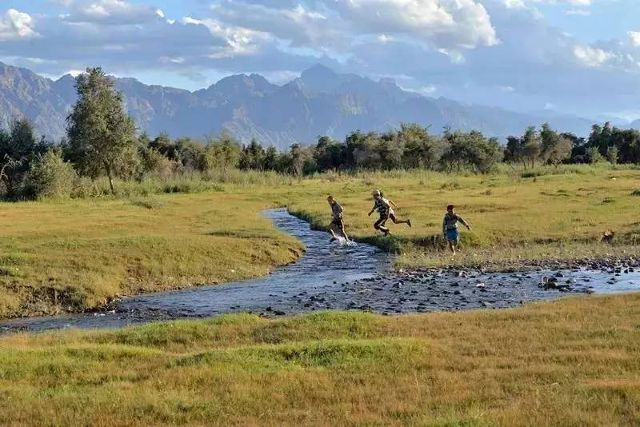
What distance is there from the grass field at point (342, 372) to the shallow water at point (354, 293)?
15.2 ft

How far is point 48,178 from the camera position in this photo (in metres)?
70.4

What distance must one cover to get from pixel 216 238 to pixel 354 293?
13064 mm

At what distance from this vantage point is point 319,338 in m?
17.8

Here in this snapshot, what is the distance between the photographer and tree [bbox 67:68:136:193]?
238 feet

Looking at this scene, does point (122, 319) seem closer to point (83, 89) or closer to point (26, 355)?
point (26, 355)

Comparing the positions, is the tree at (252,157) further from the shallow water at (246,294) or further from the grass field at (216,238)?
the shallow water at (246,294)

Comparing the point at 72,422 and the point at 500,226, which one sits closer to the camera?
the point at 72,422

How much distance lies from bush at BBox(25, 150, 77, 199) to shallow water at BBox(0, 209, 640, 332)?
4457 centimetres

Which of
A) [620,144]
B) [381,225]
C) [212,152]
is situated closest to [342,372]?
[381,225]

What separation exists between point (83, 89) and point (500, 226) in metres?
49.1

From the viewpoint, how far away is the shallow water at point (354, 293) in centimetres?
2422

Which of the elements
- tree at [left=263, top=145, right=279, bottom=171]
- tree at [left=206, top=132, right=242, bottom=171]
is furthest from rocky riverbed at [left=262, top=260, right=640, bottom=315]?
tree at [left=263, top=145, right=279, bottom=171]

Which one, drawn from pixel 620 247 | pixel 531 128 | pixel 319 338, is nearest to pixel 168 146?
pixel 531 128

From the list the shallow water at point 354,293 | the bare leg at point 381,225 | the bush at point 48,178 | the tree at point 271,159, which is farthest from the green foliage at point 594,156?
the shallow water at point 354,293
